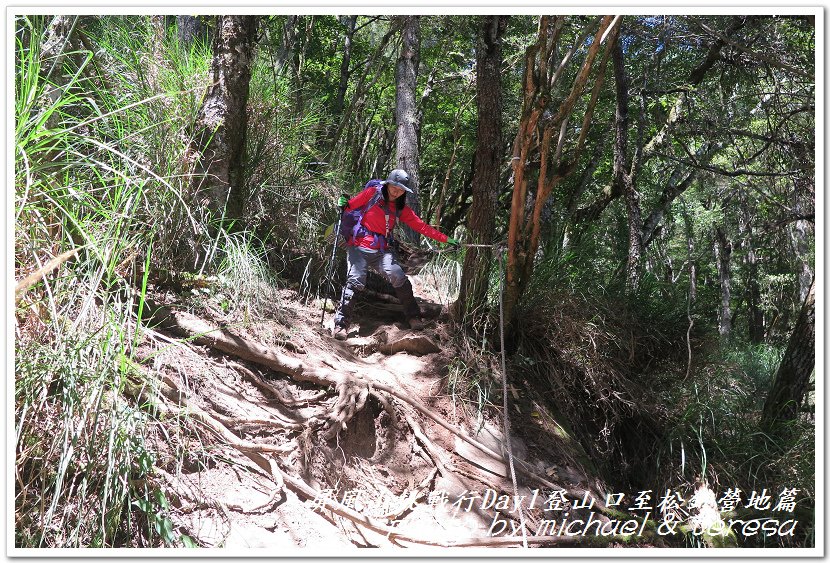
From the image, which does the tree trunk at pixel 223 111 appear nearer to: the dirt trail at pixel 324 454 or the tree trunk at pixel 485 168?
the dirt trail at pixel 324 454

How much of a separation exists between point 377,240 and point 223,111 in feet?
5.64

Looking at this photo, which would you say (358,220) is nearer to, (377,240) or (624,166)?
(377,240)

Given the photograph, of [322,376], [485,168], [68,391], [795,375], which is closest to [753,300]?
[795,375]

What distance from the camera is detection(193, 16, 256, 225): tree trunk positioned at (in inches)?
201

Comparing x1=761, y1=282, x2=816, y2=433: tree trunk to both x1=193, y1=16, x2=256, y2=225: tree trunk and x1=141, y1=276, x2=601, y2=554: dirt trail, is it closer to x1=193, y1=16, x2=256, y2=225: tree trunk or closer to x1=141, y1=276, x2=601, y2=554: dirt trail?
x1=141, y1=276, x2=601, y2=554: dirt trail

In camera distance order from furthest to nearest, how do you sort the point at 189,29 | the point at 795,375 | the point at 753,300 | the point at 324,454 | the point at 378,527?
1. the point at 753,300
2. the point at 189,29
3. the point at 795,375
4. the point at 324,454
5. the point at 378,527

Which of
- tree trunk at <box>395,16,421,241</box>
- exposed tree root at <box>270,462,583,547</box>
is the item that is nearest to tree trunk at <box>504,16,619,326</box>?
exposed tree root at <box>270,462,583,547</box>

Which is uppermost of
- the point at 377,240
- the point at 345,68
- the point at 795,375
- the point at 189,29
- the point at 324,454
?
the point at 345,68

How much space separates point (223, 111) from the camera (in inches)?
205

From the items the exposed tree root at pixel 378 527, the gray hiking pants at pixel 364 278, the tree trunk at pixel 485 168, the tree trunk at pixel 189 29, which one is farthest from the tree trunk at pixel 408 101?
the exposed tree root at pixel 378 527

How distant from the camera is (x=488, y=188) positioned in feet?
17.5

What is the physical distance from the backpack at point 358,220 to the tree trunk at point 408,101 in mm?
2934

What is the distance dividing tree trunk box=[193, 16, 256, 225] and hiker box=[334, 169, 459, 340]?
1.06 metres

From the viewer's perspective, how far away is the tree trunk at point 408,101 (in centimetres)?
881
